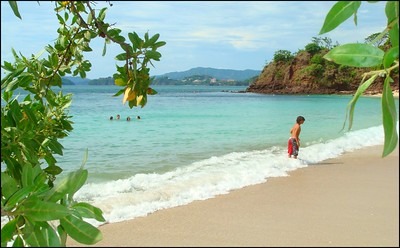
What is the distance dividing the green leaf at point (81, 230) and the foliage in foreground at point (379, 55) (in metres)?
0.28

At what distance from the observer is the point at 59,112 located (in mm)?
1368

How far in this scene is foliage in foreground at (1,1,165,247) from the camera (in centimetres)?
50

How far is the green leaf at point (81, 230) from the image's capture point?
0.51m

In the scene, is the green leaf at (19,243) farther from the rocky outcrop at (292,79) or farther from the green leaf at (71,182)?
the rocky outcrop at (292,79)

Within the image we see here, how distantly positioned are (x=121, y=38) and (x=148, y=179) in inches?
287

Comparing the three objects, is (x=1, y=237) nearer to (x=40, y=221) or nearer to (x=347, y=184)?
(x=40, y=221)

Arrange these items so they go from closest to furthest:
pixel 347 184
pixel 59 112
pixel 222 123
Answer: pixel 59 112, pixel 347 184, pixel 222 123

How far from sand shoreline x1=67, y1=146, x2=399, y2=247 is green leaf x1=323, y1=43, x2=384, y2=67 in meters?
4.25

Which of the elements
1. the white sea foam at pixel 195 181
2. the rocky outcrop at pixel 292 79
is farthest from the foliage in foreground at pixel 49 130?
the rocky outcrop at pixel 292 79

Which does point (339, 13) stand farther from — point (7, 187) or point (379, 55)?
point (7, 187)

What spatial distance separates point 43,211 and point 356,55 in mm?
330

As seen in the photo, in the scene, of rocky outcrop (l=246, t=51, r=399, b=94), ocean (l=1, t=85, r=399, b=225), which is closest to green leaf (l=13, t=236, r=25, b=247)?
ocean (l=1, t=85, r=399, b=225)

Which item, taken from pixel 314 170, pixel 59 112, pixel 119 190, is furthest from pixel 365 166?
pixel 59 112

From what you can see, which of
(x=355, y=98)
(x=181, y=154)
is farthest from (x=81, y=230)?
(x=181, y=154)
